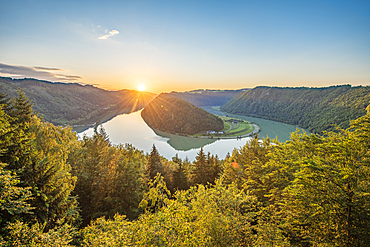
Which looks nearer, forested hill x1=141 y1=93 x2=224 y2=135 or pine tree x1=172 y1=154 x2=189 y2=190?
pine tree x1=172 y1=154 x2=189 y2=190

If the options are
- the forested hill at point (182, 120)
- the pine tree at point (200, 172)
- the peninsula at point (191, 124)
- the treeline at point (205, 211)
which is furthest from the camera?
the forested hill at point (182, 120)

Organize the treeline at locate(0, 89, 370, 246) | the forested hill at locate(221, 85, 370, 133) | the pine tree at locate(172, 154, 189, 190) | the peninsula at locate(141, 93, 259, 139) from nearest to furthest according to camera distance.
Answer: the treeline at locate(0, 89, 370, 246) → the pine tree at locate(172, 154, 189, 190) → the peninsula at locate(141, 93, 259, 139) → the forested hill at locate(221, 85, 370, 133)

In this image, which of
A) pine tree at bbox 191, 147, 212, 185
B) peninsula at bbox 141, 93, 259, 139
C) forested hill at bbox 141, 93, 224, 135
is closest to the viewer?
pine tree at bbox 191, 147, 212, 185

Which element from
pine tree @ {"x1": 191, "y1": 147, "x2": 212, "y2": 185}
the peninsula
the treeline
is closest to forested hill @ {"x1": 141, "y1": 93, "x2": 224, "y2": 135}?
the peninsula

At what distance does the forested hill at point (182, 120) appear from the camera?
110688 mm

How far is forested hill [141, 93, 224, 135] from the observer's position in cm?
11069

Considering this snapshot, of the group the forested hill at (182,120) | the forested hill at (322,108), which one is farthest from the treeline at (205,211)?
the forested hill at (322,108)

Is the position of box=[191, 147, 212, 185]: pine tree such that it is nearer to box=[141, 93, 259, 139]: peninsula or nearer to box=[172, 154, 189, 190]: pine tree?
box=[172, 154, 189, 190]: pine tree

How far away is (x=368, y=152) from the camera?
6.43 meters

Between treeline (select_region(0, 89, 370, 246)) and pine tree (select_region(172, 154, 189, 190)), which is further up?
treeline (select_region(0, 89, 370, 246))

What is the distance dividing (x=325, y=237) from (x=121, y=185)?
15089 millimetres

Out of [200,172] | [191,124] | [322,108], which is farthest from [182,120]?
[322,108]

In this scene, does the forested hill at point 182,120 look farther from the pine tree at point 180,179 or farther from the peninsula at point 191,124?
the pine tree at point 180,179

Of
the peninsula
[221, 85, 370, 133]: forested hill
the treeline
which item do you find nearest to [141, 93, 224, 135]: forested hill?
the peninsula
